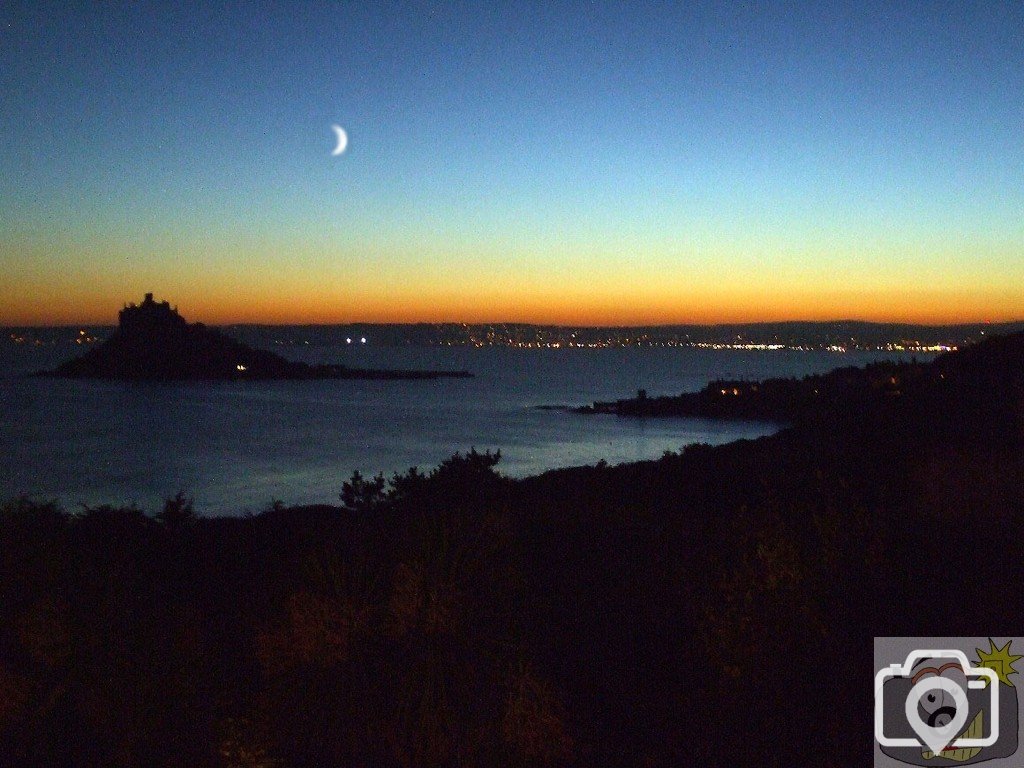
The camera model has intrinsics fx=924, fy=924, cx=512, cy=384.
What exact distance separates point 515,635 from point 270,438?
45.9m

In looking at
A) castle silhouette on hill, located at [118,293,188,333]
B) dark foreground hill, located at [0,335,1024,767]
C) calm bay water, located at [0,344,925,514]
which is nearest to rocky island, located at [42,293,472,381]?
castle silhouette on hill, located at [118,293,188,333]

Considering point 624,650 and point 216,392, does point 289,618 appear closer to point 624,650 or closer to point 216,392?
point 624,650

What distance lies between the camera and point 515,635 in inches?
216

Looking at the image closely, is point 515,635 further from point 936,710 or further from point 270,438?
point 270,438

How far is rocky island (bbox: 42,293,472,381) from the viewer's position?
112750 millimetres

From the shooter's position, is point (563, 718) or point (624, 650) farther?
point (624, 650)

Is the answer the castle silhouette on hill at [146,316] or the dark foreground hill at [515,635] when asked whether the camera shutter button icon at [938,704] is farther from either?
the castle silhouette on hill at [146,316]

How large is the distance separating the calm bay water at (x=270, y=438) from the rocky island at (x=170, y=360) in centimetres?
2046

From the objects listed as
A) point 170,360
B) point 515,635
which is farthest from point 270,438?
point 170,360

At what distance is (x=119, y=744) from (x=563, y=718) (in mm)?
2274

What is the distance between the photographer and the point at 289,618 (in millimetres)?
5918

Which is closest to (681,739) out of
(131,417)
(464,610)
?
(464,610)

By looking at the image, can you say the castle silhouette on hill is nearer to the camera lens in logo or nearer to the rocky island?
the rocky island

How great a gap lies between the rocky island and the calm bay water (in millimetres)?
20456
